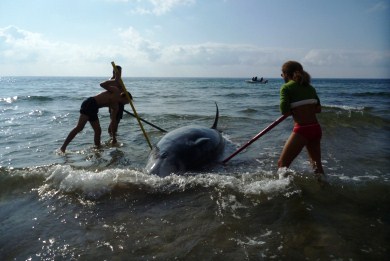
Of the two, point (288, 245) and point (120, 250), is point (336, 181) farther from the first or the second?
point (120, 250)

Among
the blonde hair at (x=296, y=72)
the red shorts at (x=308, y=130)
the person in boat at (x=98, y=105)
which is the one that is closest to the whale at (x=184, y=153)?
the red shorts at (x=308, y=130)

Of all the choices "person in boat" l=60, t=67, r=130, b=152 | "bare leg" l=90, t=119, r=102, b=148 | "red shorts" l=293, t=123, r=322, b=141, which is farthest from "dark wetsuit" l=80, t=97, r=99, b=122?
"red shorts" l=293, t=123, r=322, b=141

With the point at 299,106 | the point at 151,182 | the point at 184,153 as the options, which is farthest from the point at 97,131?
the point at 299,106

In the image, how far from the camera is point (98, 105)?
28.8ft

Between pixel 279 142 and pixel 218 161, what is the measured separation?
10.00ft

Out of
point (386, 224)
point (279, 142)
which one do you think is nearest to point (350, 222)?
point (386, 224)

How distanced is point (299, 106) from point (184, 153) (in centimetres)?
230

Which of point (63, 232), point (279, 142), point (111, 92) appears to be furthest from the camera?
point (279, 142)

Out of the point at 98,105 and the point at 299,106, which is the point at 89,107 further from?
the point at 299,106

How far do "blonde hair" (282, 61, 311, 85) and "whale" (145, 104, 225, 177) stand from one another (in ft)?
7.46

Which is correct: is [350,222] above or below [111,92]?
below

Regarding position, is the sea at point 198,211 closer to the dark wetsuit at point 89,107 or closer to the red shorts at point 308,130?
the red shorts at point 308,130

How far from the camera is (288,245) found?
140 inches

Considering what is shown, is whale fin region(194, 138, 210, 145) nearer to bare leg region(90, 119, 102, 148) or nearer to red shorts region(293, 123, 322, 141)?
red shorts region(293, 123, 322, 141)
